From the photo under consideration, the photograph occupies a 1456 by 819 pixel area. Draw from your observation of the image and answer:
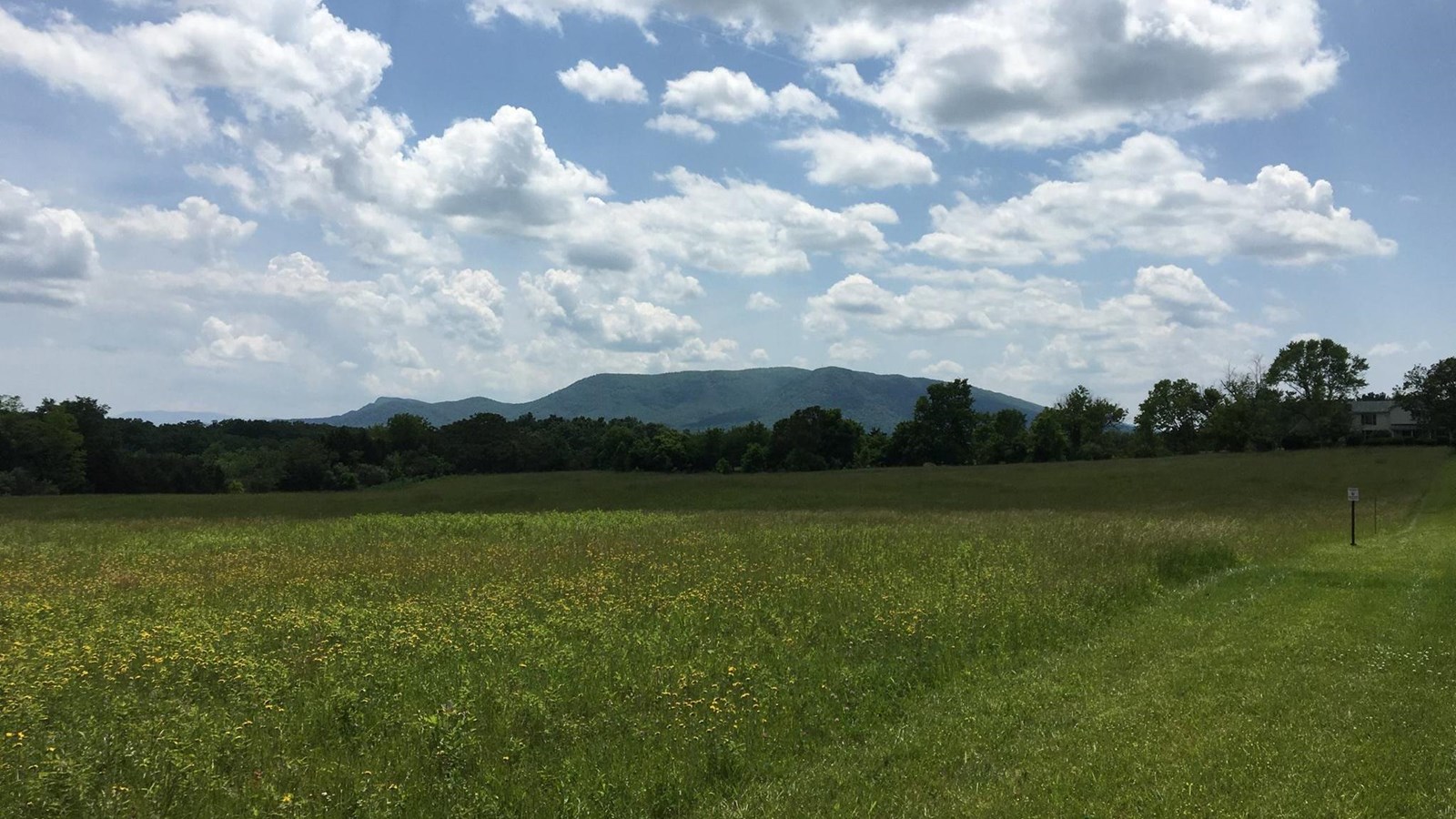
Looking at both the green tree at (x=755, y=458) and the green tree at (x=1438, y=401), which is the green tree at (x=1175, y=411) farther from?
the green tree at (x=755, y=458)

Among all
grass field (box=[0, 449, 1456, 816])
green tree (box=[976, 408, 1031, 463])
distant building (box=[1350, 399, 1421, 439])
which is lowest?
grass field (box=[0, 449, 1456, 816])

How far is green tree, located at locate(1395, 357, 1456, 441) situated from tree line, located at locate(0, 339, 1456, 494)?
219 millimetres

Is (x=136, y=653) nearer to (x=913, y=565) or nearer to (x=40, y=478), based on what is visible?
(x=913, y=565)

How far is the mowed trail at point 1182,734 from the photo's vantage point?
705 centimetres

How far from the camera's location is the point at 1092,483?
216 feet

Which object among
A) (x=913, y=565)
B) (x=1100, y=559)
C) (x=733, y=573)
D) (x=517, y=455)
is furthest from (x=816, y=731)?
(x=517, y=455)

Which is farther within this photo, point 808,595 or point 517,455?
point 517,455

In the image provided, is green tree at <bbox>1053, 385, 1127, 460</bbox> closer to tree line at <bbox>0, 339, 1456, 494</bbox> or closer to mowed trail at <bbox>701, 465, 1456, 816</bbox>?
tree line at <bbox>0, 339, 1456, 494</bbox>

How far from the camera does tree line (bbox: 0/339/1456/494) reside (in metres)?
89.1

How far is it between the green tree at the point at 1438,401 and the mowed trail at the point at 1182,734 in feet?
372

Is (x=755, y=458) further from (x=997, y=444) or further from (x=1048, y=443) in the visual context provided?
(x=1048, y=443)

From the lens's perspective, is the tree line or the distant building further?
the distant building

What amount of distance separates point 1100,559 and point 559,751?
1737cm

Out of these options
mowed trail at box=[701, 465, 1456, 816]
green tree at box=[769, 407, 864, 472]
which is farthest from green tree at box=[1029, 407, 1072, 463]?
mowed trail at box=[701, 465, 1456, 816]
